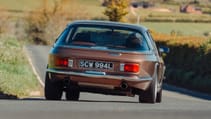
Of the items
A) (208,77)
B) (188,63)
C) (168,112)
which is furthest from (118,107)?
(188,63)

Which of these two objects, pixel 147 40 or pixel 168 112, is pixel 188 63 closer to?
pixel 147 40

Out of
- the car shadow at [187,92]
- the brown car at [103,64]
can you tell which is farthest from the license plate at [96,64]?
the car shadow at [187,92]

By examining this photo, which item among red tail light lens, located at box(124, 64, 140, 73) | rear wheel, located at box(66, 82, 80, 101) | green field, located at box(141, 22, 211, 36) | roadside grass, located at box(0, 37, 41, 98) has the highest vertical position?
red tail light lens, located at box(124, 64, 140, 73)

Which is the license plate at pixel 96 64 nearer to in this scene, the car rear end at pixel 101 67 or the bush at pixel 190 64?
the car rear end at pixel 101 67

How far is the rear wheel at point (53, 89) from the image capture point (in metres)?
15.0

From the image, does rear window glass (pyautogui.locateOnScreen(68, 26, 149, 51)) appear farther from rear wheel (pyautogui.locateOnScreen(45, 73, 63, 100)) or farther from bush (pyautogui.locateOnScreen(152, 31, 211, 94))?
bush (pyautogui.locateOnScreen(152, 31, 211, 94))

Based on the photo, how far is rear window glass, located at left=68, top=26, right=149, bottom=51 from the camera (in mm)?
15022

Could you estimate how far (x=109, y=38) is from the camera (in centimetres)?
1534

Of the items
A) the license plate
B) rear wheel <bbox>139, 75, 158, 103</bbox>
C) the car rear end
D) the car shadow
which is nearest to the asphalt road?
the car rear end

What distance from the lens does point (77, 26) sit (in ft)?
51.3

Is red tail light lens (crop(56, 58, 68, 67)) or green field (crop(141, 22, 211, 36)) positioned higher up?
red tail light lens (crop(56, 58, 68, 67))

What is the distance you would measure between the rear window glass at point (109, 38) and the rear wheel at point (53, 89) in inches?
32.6

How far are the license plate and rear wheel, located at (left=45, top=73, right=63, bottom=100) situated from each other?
2.05ft

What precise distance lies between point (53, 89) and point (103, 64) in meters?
1.22
